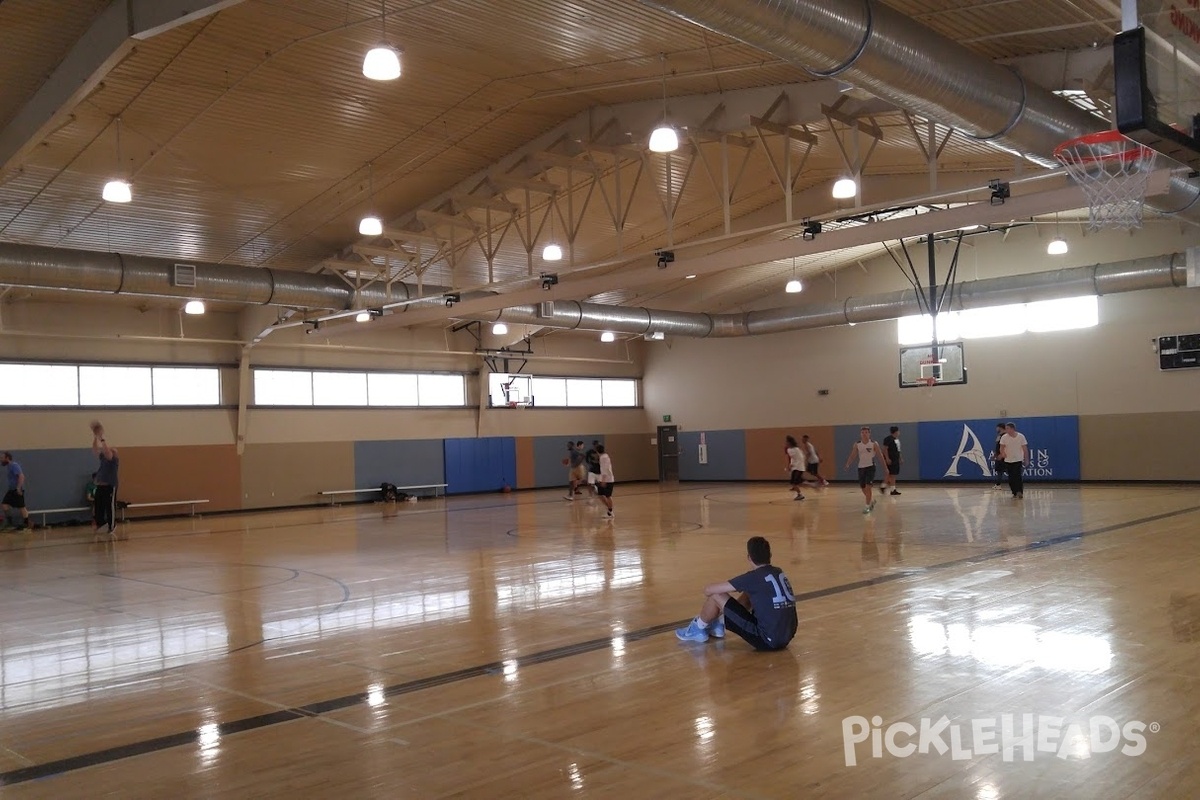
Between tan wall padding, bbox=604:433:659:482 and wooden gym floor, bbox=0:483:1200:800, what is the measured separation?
2135 cm

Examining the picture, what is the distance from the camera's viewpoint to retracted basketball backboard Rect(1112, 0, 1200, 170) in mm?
6078

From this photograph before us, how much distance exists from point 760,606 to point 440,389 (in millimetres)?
24850

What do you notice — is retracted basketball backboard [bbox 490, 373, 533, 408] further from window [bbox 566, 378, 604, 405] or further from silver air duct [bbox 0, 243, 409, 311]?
silver air duct [bbox 0, 243, 409, 311]

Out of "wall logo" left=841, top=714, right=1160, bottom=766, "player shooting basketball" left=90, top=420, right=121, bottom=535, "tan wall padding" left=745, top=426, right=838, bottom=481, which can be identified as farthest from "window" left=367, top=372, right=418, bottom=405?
"wall logo" left=841, top=714, right=1160, bottom=766

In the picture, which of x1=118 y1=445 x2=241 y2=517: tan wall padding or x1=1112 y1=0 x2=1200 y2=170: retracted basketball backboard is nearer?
x1=1112 y1=0 x2=1200 y2=170: retracted basketball backboard

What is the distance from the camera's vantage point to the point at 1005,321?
27688mm

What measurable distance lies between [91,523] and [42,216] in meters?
8.88

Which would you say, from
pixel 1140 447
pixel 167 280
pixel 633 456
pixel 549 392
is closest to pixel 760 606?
pixel 167 280

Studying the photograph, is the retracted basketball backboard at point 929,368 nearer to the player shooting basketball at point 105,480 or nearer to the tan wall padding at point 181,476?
the tan wall padding at point 181,476

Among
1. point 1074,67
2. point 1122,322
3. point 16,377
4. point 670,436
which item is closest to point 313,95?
point 1074,67

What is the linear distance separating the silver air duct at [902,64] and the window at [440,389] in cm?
2120

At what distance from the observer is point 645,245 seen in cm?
2405

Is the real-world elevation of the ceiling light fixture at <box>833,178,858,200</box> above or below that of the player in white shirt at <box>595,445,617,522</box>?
above

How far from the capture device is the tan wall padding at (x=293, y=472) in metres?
26.5
